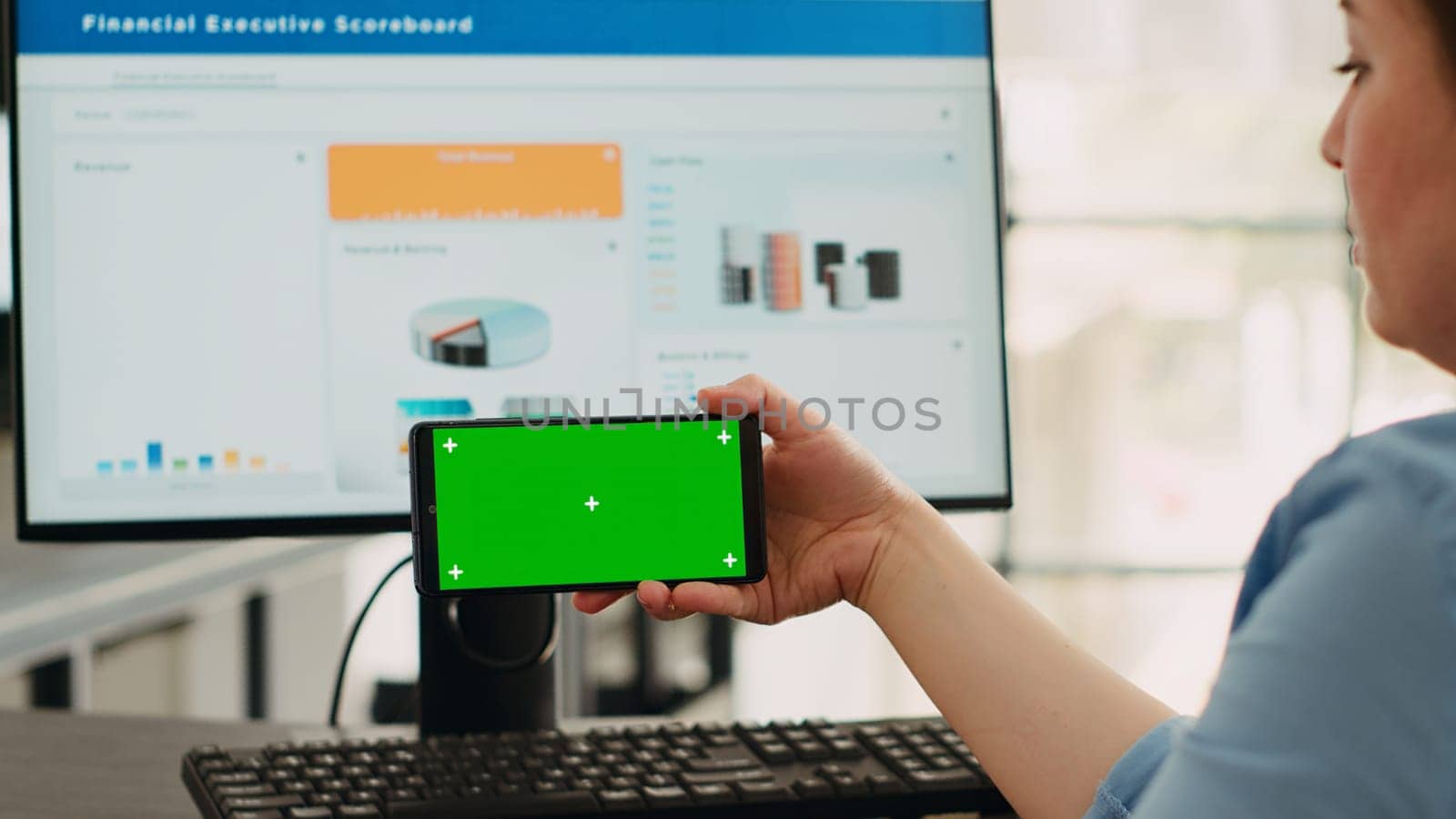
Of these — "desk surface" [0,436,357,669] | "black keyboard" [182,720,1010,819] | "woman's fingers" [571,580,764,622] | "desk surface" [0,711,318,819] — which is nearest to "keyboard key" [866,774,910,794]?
"black keyboard" [182,720,1010,819]

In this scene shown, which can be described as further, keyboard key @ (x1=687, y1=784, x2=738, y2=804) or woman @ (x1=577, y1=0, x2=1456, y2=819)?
keyboard key @ (x1=687, y1=784, x2=738, y2=804)

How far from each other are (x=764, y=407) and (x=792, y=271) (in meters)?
0.19

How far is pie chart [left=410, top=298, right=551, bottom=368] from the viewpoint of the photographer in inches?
30.4

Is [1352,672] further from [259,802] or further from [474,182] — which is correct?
[474,182]

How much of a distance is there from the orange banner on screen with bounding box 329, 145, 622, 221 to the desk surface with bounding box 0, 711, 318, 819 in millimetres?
330

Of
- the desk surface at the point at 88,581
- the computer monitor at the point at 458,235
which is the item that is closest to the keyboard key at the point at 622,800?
the computer monitor at the point at 458,235

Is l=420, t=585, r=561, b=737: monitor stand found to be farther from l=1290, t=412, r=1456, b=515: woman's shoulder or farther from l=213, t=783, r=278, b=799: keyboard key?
l=1290, t=412, r=1456, b=515: woman's shoulder

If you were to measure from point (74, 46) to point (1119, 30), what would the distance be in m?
3.10

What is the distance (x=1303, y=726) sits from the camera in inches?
12.7

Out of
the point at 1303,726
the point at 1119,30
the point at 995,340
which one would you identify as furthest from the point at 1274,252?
the point at 1303,726

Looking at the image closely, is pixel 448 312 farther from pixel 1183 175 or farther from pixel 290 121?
pixel 1183 175

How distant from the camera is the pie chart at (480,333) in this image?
772 mm

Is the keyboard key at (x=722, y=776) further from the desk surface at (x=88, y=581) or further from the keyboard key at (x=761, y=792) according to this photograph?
the desk surface at (x=88, y=581)

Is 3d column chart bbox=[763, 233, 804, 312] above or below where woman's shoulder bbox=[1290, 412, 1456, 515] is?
above
